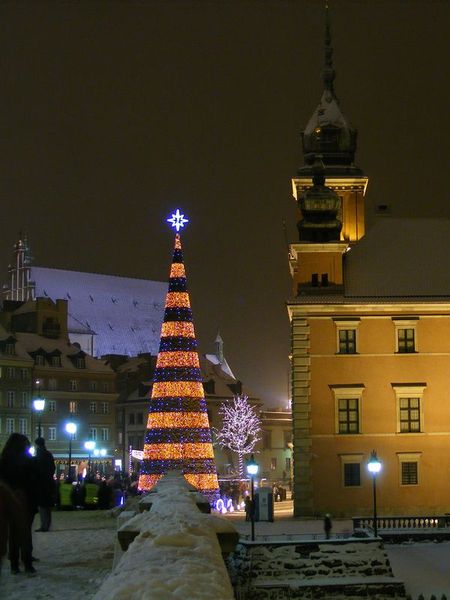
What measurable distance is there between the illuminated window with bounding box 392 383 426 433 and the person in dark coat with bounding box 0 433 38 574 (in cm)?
3184

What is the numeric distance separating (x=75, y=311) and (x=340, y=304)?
6873cm

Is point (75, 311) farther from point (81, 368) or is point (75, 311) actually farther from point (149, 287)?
point (81, 368)

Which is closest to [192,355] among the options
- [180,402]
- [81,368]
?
[180,402]

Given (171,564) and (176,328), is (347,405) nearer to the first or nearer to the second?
(176,328)

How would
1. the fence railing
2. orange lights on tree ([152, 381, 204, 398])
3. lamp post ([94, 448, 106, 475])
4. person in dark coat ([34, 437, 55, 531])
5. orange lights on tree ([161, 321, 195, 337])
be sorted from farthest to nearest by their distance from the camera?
1. lamp post ([94, 448, 106, 475])
2. orange lights on tree ([161, 321, 195, 337])
3. orange lights on tree ([152, 381, 204, 398])
4. the fence railing
5. person in dark coat ([34, 437, 55, 531])

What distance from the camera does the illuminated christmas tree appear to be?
3853 cm

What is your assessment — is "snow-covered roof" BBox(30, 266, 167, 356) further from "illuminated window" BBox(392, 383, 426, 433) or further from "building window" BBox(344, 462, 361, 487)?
"building window" BBox(344, 462, 361, 487)

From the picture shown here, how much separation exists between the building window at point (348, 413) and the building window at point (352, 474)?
155 centimetres

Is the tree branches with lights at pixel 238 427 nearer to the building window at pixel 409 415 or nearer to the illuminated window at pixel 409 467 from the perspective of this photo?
the building window at pixel 409 415

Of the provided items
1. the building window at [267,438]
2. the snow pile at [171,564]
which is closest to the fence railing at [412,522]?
the snow pile at [171,564]

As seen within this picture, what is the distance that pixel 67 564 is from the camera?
13.9 m

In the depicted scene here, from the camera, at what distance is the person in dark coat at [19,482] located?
12.0 m

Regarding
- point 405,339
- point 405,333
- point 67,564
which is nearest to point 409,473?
point 405,339

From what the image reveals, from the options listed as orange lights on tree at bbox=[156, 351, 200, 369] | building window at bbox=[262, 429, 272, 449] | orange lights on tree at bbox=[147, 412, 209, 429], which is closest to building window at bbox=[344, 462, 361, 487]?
orange lights on tree at bbox=[147, 412, 209, 429]
